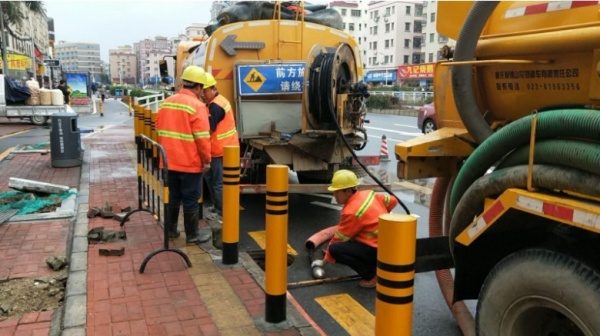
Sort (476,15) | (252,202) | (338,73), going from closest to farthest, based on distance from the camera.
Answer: (476,15)
(338,73)
(252,202)

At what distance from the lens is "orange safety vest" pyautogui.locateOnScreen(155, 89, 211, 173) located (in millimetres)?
5090

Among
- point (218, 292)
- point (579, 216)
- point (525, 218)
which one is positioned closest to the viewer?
point (579, 216)

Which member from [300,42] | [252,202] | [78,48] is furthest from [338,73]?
[78,48]

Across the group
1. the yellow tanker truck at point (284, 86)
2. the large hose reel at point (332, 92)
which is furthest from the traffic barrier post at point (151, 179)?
the large hose reel at point (332, 92)

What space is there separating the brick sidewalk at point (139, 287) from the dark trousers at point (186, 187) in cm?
46

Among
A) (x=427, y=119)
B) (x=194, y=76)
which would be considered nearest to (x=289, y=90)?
(x=194, y=76)

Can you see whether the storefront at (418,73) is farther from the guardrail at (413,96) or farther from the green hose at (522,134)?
the green hose at (522,134)

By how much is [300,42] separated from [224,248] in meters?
3.82

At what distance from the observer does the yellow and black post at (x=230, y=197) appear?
4.59m

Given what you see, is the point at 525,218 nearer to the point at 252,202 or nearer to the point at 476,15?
the point at 476,15

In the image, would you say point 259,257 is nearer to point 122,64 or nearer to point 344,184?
point 344,184

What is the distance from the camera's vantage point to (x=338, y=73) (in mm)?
6438

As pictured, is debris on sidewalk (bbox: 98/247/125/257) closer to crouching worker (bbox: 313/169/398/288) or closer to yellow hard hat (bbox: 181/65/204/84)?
yellow hard hat (bbox: 181/65/204/84)

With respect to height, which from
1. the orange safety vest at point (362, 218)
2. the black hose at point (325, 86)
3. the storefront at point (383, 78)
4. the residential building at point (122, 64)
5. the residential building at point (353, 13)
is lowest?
the orange safety vest at point (362, 218)
